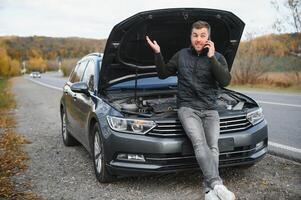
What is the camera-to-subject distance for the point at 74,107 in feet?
22.8

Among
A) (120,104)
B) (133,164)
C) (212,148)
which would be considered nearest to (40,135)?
(120,104)

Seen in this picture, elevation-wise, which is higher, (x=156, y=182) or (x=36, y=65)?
(x=156, y=182)

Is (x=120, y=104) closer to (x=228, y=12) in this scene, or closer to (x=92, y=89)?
(x=92, y=89)

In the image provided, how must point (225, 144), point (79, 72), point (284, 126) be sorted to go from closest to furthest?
1. point (225, 144)
2. point (79, 72)
3. point (284, 126)

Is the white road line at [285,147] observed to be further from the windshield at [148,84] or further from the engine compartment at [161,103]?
the windshield at [148,84]

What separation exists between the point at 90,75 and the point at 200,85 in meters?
2.16

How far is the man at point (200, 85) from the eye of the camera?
463 cm

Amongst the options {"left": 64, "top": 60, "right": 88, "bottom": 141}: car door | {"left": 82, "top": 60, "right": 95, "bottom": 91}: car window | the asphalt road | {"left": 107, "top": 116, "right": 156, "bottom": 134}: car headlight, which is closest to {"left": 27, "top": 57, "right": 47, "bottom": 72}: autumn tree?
the asphalt road

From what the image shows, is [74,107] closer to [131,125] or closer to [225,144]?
[131,125]

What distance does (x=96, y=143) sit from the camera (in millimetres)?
5527

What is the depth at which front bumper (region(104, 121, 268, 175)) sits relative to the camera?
470cm

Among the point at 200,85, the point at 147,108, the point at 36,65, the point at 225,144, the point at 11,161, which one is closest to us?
the point at 225,144

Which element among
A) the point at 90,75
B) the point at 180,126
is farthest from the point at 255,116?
the point at 90,75

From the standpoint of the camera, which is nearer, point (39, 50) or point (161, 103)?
point (161, 103)
